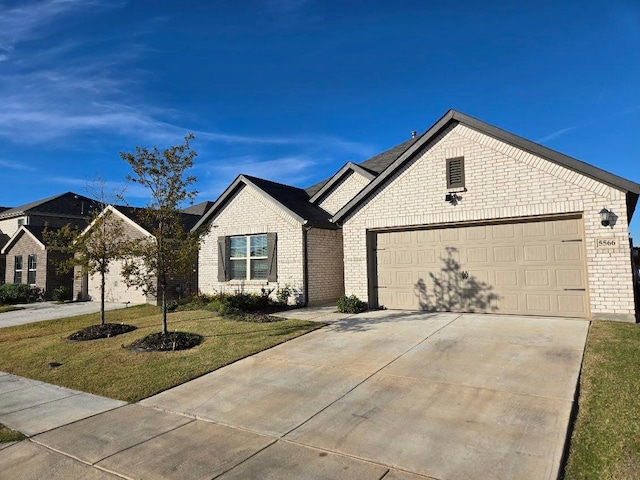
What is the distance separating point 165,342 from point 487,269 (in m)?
8.19

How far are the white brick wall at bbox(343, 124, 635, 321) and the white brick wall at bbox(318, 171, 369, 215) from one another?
13.2 feet

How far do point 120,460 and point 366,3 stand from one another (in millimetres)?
11048

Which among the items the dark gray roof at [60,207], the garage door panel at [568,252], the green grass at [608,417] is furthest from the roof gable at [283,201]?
the dark gray roof at [60,207]

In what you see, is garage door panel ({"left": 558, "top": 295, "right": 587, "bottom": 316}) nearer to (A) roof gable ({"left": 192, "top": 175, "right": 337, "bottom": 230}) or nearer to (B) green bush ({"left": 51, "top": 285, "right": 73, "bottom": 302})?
(A) roof gable ({"left": 192, "top": 175, "right": 337, "bottom": 230})

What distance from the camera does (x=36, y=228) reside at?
2361 centimetres

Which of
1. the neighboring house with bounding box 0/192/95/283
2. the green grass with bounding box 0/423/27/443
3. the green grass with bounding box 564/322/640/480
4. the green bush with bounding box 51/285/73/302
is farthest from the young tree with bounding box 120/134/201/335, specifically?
the neighboring house with bounding box 0/192/95/283

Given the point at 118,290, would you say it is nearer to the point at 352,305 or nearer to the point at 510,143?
the point at 352,305

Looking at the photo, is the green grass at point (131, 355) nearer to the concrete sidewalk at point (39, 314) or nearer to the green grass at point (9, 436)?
the green grass at point (9, 436)

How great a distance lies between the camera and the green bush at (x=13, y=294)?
2053 cm

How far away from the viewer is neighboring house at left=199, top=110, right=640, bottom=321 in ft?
29.4

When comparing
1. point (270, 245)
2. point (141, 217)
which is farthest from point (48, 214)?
point (141, 217)

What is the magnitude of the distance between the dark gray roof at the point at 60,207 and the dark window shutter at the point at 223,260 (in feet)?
61.9

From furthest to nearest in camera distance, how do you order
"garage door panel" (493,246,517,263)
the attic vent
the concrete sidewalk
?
the concrete sidewalk → the attic vent → "garage door panel" (493,246,517,263)

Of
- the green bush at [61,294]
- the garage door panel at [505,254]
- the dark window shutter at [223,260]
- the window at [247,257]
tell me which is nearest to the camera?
the garage door panel at [505,254]
